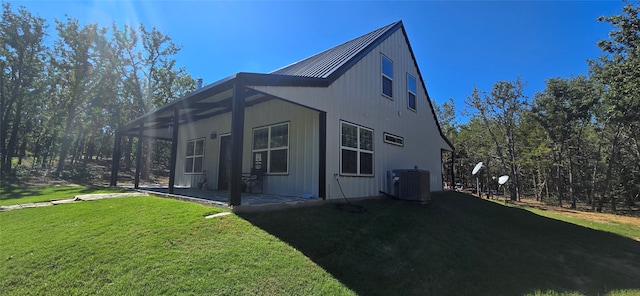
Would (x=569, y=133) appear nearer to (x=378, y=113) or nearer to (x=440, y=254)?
(x=378, y=113)

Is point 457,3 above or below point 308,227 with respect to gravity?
above

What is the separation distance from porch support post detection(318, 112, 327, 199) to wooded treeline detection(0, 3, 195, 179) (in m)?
20.4

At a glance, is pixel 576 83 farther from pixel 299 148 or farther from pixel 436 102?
pixel 299 148

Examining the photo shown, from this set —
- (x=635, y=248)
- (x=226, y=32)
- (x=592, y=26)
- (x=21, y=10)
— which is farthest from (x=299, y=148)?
(x=21, y=10)

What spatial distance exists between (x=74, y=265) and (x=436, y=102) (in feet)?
104

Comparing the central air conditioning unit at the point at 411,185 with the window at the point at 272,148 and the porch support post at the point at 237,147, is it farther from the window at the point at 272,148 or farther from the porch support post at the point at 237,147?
the porch support post at the point at 237,147

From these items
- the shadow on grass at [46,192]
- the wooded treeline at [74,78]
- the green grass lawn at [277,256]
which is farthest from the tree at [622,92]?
the wooded treeline at [74,78]

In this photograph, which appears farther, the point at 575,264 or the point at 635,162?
the point at 635,162

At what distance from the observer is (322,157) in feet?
22.7

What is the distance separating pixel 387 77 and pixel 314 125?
4.20 m

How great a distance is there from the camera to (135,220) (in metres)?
4.96

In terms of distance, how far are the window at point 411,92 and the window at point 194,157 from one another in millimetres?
8490

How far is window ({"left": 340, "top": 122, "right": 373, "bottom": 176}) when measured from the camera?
7727 mm

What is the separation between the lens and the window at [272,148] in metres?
8.05
